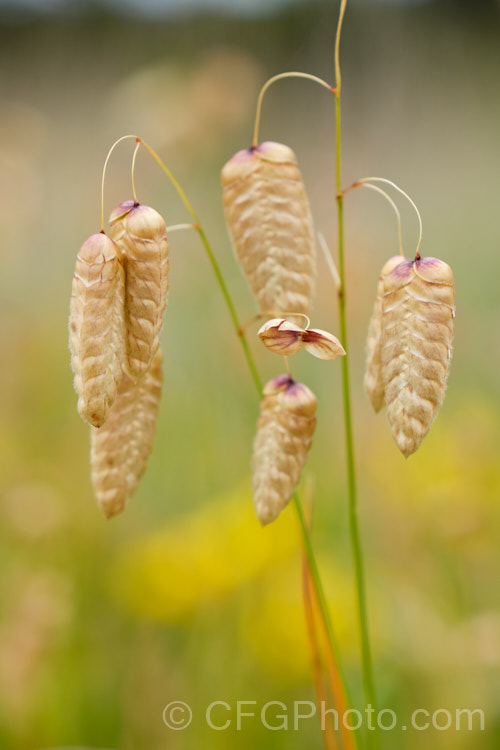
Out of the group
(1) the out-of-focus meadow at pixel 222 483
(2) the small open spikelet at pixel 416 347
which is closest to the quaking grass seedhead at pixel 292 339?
(2) the small open spikelet at pixel 416 347

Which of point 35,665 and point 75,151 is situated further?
point 75,151

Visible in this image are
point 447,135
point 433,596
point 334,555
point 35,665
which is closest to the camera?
point 35,665

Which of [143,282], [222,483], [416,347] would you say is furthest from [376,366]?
[222,483]

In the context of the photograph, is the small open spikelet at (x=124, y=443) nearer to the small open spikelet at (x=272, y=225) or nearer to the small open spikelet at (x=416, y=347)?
the small open spikelet at (x=272, y=225)

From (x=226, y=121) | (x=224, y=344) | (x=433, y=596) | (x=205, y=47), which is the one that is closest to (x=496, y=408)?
(x=433, y=596)

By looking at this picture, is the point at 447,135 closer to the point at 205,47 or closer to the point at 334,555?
the point at 205,47

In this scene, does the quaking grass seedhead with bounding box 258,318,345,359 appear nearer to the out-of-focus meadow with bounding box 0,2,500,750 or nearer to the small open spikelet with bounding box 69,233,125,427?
the small open spikelet with bounding box 69,233,125,427

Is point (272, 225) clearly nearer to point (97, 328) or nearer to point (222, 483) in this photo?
point (97, 328)
